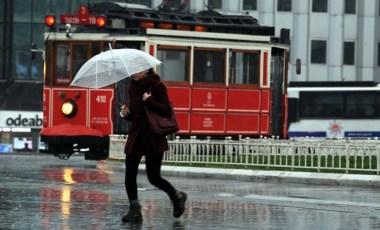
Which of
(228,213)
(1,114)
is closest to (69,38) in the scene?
(228,213)

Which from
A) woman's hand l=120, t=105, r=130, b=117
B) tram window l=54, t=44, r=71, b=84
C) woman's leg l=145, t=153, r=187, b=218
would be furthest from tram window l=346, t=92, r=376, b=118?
woman's hand l=120, t=105, r=130, b=117

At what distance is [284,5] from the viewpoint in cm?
6600

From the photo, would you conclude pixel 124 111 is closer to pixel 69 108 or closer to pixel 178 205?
pixel 178 205

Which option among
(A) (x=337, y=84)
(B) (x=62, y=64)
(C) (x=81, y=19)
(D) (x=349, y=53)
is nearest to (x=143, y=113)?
(C) (x=81, y=19)

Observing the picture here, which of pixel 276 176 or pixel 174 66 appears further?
pixel 174 66

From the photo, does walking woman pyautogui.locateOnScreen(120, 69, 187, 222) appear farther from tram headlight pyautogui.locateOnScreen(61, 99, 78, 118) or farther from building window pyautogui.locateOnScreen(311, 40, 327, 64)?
building window pyautogui.locateOnScreen(311, 40, 327, 64)

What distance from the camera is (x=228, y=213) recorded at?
13.4 meters

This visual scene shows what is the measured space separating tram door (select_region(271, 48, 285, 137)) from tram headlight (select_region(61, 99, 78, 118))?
19.2 feet

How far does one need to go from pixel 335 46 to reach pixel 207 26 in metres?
38.2

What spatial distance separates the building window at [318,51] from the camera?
6612 cm

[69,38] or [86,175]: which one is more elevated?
[69,38]

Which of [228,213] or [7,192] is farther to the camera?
[7,192]

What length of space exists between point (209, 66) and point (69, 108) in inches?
152

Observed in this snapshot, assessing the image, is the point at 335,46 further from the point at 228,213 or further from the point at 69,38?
the point at 228,213
